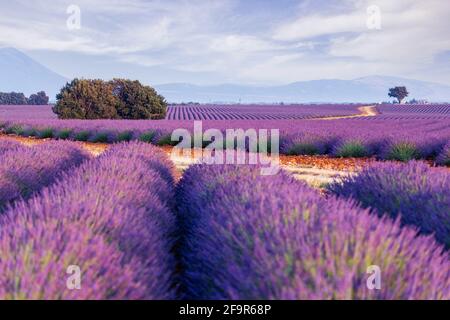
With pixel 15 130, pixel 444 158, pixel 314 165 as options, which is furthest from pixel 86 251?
pixel 15 130

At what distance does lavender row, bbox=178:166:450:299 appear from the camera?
149cm

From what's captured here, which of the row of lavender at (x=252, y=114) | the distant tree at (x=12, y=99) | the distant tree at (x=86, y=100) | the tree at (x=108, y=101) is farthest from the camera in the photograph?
the distant tree at (x=12, y=99)

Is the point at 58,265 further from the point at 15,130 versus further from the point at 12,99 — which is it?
the point at 12,99

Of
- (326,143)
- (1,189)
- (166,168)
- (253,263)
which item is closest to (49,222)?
(253,263)

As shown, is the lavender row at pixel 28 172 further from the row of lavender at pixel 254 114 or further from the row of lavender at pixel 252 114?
the row of lavender at pixel 252 114

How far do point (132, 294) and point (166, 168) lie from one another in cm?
391

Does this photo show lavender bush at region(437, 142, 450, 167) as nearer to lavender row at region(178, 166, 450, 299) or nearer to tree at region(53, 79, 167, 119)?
lavender row at region(178, 166, 450, 299)

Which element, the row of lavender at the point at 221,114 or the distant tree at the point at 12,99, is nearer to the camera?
the row of lavender at the point at 221,114

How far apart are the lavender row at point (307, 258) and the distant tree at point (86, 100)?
33290 mm

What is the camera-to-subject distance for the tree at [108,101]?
33362 mm

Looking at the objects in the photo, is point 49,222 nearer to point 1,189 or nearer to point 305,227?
point 305,227

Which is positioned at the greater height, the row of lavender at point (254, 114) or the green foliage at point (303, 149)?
the row of lavender at point (254, 114)

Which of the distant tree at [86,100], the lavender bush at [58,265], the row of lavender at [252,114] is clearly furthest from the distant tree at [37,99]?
the lavender bush at [58,265]

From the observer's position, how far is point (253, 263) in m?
1.68
